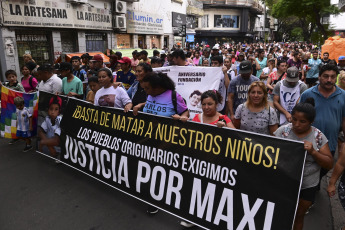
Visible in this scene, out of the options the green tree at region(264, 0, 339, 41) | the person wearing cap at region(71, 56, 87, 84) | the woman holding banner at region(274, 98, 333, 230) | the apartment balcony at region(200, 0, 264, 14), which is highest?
the apartment balcony at region(200, 0, 264, 14)

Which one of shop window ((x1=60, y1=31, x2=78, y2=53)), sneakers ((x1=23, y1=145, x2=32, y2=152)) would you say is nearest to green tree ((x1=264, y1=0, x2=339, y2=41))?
shop window ((x1=60, y1=31, x2=78, y2=53))

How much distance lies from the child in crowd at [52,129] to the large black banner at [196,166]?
56 centimetres

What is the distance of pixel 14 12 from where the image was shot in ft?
38.3

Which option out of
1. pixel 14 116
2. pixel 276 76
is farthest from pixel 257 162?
pixel 14 116

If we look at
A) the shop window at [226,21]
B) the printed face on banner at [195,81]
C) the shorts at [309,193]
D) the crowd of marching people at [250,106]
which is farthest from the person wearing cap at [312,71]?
the shop window at [226,21]

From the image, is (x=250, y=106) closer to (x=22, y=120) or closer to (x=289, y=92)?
(x=289, y=92)

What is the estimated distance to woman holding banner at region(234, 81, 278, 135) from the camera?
3.24 m

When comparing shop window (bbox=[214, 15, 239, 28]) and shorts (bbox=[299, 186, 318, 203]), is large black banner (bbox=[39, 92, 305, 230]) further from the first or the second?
shop window (bbox=[214, 15, 239, 28])

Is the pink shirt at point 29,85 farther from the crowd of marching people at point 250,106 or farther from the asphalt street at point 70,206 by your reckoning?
the asphalt street at point 70,206

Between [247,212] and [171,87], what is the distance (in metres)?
1.73

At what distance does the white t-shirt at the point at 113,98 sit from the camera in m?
4.02

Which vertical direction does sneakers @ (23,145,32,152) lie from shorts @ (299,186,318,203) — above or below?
below

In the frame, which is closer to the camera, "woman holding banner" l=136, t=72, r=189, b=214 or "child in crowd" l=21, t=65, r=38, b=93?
"woman holding banner" l=136, t=72, r=189, b=214

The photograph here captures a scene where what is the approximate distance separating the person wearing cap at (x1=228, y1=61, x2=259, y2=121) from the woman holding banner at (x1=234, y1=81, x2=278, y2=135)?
1250mm
